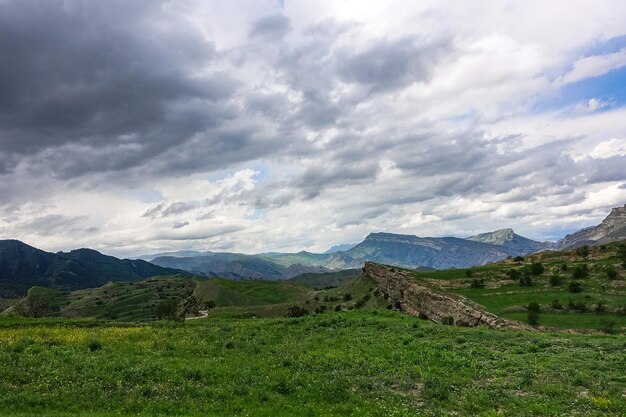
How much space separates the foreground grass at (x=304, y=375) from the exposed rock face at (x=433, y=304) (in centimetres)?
3678

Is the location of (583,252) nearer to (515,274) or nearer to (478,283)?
(515,274)

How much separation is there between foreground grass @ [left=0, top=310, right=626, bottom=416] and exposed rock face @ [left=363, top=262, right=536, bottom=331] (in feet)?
121

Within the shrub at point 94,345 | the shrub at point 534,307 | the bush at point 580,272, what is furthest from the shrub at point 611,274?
the shrub at point 94,345

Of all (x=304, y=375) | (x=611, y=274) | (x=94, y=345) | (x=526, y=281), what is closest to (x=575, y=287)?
(x=611, y=274)

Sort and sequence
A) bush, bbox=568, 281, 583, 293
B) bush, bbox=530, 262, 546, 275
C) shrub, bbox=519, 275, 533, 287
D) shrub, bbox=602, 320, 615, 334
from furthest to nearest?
1. bush, bbox=530, 262, 546, 275
2. shrub, bbox=519, 275, 533, 287
3. bush, bbox=568, 281, 583, 293
4. shrub, bbox=602, 320, 615, 334

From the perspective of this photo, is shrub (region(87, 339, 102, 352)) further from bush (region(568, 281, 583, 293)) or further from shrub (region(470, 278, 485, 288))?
Answer: shrub (region(470, 278, 485, 288))

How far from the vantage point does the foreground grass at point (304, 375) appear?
20469 millimetres

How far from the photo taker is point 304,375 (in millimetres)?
26219

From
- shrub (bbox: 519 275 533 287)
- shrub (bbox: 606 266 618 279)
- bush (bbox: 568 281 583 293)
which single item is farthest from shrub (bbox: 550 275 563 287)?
shrub (bbox: 606 266 618 279)

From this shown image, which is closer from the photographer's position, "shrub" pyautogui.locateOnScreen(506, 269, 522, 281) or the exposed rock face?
the exposed rock face

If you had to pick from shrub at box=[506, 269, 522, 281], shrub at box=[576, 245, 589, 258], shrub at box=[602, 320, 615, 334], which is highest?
shrub at box=[576, 245, 589, 258]

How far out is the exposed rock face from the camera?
75.9 metres

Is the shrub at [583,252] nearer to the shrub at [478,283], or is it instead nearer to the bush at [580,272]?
the bush at [580,272]

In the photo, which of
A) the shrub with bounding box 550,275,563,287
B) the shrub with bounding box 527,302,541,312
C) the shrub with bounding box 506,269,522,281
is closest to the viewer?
the shrub with bounding box 527,302,541,312
